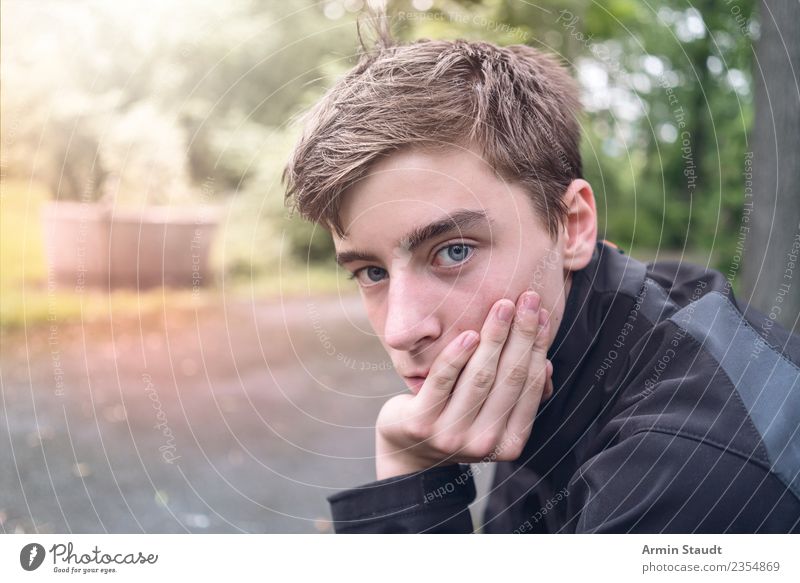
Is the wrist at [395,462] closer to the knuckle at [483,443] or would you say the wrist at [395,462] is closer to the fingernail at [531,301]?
the knuckle at [483,443]

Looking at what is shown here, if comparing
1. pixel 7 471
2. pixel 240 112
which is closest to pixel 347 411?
pixel 240 112

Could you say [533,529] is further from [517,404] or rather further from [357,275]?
[357,275]

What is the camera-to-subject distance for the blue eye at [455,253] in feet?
3.48

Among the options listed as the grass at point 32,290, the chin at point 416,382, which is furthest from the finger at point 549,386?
the grass at point 32,290

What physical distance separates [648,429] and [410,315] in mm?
392

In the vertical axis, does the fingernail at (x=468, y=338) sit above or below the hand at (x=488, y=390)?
above

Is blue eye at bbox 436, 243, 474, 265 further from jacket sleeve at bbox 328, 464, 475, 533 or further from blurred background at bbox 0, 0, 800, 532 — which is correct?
blurred background at bbox 0, 0, 800, 532

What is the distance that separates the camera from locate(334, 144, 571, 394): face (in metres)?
1.03

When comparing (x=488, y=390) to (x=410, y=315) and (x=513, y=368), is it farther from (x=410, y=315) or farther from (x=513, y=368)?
(x=410, y=315)

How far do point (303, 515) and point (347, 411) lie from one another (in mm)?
1132

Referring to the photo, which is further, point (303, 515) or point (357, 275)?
point (303, 515)

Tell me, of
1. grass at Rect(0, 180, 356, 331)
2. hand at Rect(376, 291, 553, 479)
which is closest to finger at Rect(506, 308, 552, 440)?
hand at Rect(376, 291, 553, 479)

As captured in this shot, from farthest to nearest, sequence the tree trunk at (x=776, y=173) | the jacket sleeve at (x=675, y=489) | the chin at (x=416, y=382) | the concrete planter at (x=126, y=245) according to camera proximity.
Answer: the concrete planter at (x=126, y=245) → the tree trunk at (x=776, y=173) → the chin at (x=416, y=382) → the jacket sleeve at (x=675, y=489)
